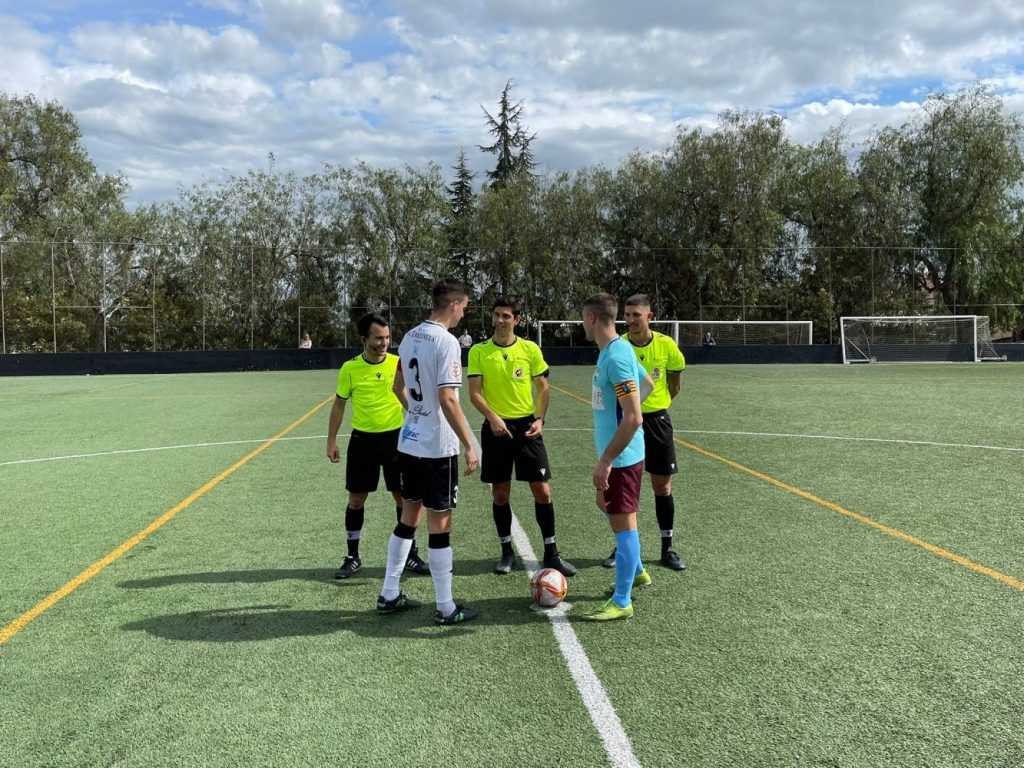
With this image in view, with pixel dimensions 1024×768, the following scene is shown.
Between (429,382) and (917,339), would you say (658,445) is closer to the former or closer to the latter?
(429,382)

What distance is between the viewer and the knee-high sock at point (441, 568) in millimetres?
4297

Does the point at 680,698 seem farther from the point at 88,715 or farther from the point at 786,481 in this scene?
the point at 786,481

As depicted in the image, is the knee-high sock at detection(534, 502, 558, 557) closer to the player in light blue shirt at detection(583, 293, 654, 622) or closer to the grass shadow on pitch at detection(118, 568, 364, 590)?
the player in light blue shirt at detection(583, 293, 654, 622)

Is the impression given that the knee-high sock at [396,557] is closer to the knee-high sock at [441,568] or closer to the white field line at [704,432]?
the knee-high sock at [441,568]

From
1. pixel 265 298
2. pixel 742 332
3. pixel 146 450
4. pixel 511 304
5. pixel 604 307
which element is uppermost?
pixel 265 298

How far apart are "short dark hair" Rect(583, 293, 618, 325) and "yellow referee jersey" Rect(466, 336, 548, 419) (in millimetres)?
1186

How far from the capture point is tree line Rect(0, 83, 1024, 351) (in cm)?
4138

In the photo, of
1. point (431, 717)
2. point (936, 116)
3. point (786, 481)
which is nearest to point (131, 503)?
point (431, 717)

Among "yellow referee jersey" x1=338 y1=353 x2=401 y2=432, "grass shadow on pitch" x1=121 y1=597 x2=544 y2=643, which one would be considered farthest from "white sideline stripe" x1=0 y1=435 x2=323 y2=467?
"grass shadow on pitch" x1=121 y1=597 x2=544 y2=643

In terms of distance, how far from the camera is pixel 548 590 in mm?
4512

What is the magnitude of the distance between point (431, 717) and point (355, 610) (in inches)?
58.7

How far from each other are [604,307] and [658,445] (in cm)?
170

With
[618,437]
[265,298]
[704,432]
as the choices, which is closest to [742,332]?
[265,298]

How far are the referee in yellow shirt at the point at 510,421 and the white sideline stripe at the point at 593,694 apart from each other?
86cm
